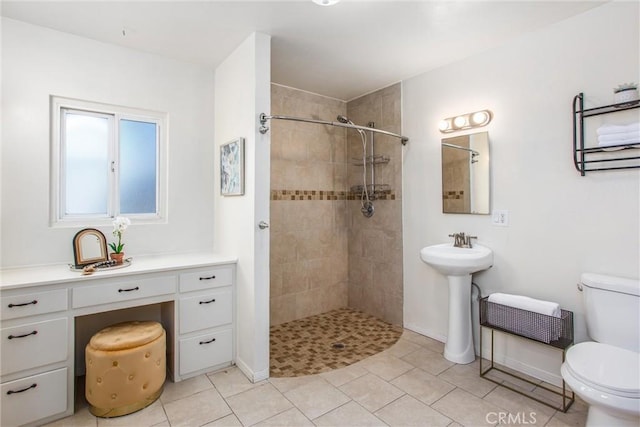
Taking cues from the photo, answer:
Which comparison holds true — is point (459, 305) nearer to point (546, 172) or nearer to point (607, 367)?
point (607, 367)

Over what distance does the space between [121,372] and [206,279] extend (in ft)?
2.37

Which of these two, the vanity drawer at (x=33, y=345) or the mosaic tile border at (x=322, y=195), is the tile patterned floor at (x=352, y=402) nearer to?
the vanity drawer at (x=33, y=345)

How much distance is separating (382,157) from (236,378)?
238 centimetres

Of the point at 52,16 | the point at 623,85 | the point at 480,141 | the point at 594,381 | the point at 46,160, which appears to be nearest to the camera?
the point at 594,381

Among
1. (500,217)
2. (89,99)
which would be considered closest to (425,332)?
(500,217)

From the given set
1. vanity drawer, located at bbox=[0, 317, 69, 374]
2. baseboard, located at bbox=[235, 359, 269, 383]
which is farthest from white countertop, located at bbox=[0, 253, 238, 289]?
baseboard, located at bbox=[235, 359, 269, 383]

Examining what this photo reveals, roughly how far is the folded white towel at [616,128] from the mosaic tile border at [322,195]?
5.45 ft

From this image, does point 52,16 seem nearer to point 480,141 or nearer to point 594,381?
point 480,141

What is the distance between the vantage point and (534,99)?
2.28 metres

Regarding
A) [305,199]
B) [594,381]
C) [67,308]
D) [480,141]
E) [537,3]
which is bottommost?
[594,381]

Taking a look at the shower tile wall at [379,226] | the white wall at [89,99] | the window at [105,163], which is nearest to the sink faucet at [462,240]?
the shower tile wall at [379,226]

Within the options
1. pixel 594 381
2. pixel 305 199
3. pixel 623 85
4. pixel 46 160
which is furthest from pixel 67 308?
pixel 623 85

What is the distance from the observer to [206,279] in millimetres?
2361

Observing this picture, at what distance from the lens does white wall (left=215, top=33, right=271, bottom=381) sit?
2.27m
